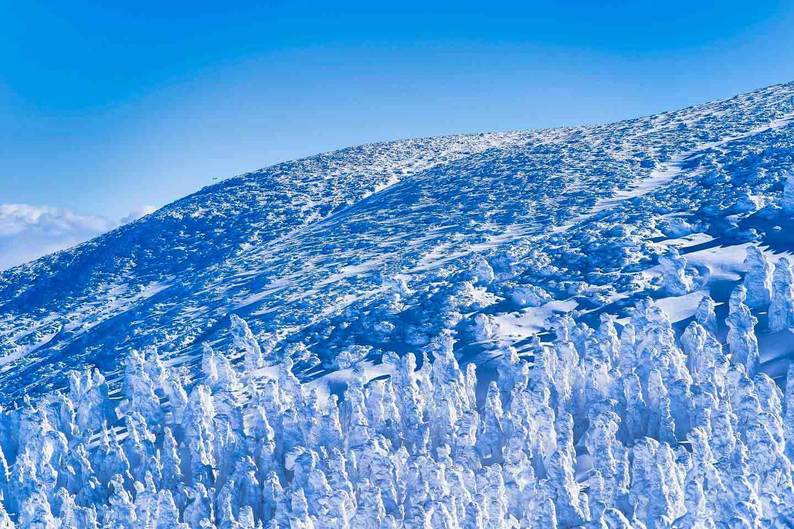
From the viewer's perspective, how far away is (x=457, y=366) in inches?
2489

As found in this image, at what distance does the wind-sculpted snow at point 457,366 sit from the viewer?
47.6 m

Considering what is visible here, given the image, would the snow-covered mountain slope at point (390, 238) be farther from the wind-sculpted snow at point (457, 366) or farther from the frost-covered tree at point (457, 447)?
the frost-covered tree at point (457, 447)

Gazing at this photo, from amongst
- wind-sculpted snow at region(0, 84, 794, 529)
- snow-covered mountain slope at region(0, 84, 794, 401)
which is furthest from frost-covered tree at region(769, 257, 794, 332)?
snow-covered mountain slope at region(0, 84, 794, 401)

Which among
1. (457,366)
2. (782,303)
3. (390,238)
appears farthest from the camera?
(390,238)

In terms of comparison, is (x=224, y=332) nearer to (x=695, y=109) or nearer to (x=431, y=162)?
(x=431, y=162)

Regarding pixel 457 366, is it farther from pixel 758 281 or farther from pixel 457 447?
pixel 758 281

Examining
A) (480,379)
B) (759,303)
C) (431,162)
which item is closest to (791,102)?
(431,162)

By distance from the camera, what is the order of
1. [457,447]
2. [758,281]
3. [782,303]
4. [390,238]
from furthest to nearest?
[390,238]
[758,281]
[782,303]
[457,447]

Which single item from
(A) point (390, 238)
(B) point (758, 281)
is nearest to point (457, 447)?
(B) point (758, 281)

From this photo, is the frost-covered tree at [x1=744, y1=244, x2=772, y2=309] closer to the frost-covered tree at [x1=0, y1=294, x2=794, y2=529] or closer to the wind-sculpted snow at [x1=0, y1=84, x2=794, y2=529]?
the wind-sculpted snow at [x1=0, y1=84, x2=794, y2=529]

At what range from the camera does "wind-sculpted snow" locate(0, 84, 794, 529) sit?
156 ft

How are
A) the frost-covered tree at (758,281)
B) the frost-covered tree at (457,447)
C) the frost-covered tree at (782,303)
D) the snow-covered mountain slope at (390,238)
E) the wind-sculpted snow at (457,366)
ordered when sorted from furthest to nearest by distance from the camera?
the snow-covered mountain slope at (390,238), the frost-covered tree at (758,281), the frost-covered tree at (782,303), the wind-sculpted snow at (457,366), the frost-covered tree at (457,447)

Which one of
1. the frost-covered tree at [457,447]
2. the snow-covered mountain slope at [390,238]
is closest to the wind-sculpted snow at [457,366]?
the frost-covered tree at [457,447]

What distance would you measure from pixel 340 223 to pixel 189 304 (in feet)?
119
